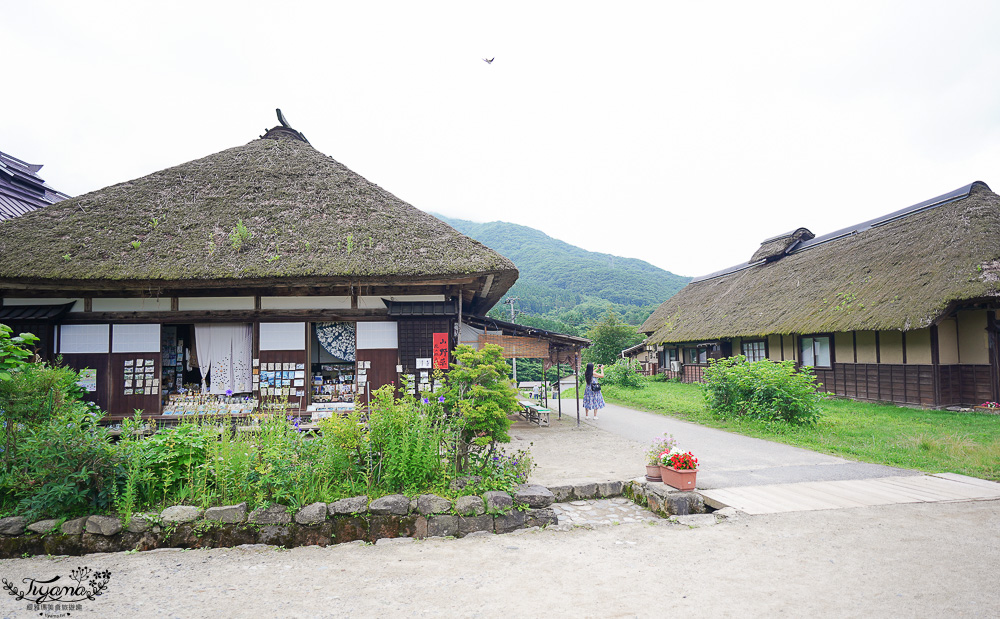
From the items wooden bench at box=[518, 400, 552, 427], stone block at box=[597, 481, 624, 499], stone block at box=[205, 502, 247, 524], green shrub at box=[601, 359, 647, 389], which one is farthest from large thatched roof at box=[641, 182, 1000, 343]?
stone block at box=[205, 502, 247, 524]

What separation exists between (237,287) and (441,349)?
413 cm

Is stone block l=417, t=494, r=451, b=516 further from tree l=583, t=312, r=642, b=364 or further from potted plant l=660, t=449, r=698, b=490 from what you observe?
tree l=583, t=312, r=642, b=364

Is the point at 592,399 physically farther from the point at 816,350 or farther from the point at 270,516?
the point at 270,516

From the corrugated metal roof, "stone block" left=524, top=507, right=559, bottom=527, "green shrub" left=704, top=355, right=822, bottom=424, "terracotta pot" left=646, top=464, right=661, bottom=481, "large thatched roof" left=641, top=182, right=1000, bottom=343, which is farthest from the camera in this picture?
the corrugated metal roof

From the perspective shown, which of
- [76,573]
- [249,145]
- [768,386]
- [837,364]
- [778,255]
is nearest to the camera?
[76,573]

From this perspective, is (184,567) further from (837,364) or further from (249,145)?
(837,364)

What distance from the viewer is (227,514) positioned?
466 centimetres

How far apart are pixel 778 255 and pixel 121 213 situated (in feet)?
80.9

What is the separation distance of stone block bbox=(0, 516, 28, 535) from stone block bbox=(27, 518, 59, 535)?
8 centimetres

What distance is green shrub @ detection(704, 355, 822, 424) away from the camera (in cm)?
1095

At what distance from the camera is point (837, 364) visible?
15.9 metres

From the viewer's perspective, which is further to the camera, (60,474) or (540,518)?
(540,518)

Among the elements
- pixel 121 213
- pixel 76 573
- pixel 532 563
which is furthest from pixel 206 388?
pixel 532 563

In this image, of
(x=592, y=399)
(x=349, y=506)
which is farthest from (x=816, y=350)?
(x=349, y=506)
